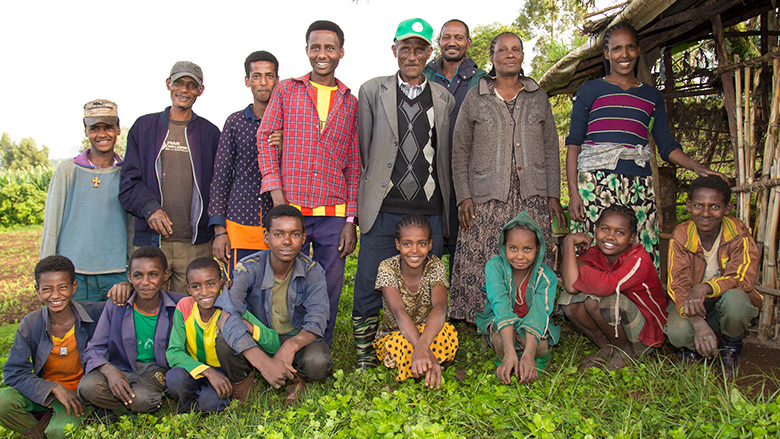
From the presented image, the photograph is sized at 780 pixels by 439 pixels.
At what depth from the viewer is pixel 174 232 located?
365 centimetres

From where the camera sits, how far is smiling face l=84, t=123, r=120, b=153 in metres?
3.57

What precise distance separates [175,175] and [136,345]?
125 centimetres

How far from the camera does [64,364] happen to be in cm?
305

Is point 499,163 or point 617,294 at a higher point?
point 499,163

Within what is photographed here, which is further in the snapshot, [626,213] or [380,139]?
[380,139]

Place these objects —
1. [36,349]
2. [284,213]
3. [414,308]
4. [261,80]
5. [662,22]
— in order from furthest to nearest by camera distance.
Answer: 1. [662,22]
2. [261,80]
3. [414,308]
4. [284,213]
5. [36,349]

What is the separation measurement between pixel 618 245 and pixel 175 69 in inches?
133

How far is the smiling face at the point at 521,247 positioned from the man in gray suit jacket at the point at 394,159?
22.1 inches

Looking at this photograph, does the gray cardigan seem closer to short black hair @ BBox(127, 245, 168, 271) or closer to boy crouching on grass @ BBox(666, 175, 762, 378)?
boy crouching on grass @ BBox(666, 175, 762, 378)

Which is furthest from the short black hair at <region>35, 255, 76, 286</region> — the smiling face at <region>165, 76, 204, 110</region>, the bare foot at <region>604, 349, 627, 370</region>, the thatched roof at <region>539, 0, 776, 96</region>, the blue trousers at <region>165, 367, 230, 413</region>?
the thatched roof at <region>539, 0, 776, 96</region>

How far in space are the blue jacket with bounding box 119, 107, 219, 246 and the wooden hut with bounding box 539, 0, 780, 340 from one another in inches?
148

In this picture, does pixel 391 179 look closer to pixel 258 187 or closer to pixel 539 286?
pixel 258 187

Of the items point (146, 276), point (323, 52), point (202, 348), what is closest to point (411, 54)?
point (323, 52)

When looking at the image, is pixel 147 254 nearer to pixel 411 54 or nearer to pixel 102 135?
pixel 102 135
